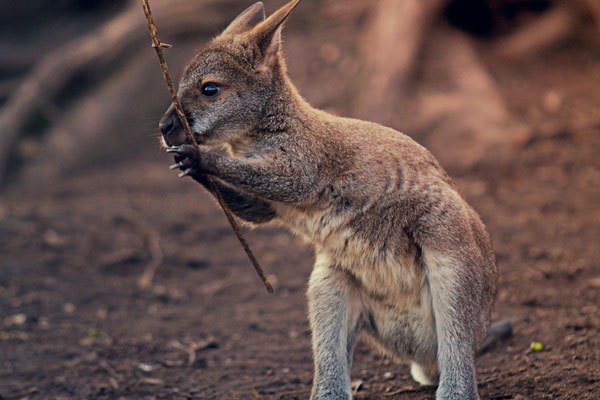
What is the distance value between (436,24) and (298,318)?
5696 mm

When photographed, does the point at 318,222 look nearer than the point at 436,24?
Yes

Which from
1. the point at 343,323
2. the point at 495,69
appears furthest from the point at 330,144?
the point at 495,69

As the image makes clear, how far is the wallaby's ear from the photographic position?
3975 mm

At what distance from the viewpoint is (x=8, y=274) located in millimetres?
6543

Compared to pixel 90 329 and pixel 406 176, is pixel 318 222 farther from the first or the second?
pixel 90 329

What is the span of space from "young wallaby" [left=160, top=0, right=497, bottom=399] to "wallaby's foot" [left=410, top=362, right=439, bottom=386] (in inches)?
0.7

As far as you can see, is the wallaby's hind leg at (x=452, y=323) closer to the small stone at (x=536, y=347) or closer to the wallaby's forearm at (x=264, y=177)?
the wallaby's forearm at (x=264, y=177)

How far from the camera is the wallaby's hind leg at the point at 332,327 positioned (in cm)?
395

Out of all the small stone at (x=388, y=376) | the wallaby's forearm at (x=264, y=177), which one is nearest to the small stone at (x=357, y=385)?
the small stone at (x=388, y=376)

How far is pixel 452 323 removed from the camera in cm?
375

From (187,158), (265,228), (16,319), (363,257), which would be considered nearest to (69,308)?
(16,319)

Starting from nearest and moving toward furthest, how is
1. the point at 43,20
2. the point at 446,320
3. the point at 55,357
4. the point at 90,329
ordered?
the point at 446,320 → the point at 55,357 → the point at 90,329 → the point at 43,20

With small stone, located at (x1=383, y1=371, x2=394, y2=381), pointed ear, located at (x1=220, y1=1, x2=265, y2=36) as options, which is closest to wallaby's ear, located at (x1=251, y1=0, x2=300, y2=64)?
pointed ear, located at (x1=220, y1=1, x2=265, y2=36)

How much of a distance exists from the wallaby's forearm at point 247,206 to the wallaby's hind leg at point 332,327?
0.47m
